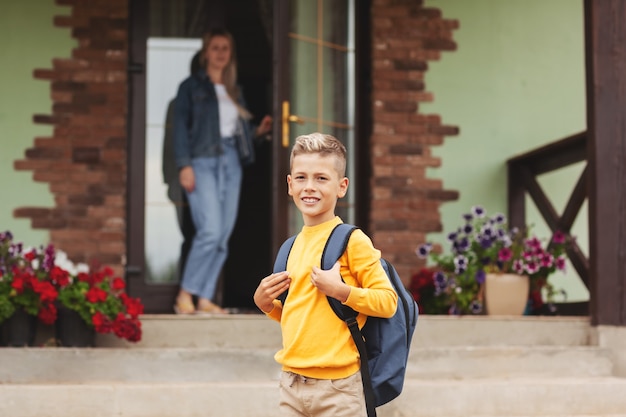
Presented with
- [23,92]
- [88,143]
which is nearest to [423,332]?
[88,143]

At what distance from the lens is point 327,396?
2.44 metres

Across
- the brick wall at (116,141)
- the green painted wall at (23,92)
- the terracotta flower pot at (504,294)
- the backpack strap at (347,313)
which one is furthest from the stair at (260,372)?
the backpack strap at (347,313)

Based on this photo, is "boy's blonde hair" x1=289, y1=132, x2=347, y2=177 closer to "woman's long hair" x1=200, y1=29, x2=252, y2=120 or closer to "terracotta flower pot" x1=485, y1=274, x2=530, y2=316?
"terracotta flower pot" x1=485, y1=274, x2=530, y2=316

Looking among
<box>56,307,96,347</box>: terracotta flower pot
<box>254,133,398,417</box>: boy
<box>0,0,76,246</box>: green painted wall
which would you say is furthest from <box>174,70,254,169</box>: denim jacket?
<box>254,133,398,417</box>: boy

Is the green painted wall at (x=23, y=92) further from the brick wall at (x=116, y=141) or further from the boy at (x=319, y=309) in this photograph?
the boy at (x=319, y=309)

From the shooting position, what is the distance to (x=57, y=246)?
19.6 feet

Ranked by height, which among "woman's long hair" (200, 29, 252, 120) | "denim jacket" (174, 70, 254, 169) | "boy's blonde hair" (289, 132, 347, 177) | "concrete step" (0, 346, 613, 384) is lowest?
"concrete step" (0, 346, 613, 384)

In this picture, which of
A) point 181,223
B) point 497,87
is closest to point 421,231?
point 497,87

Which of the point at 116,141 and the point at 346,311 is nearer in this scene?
the point at 346,311

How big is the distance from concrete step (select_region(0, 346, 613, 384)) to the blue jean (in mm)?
1428

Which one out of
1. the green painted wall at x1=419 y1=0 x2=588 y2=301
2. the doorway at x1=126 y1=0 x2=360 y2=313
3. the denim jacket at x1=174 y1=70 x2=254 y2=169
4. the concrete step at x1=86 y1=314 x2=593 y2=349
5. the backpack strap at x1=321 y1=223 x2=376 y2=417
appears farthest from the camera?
the green painted wall at x1=419 y1=0 x2=588 y2=301

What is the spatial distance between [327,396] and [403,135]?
408cm

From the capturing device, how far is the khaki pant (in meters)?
2.43

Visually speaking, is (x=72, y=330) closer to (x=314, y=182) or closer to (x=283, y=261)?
(x=283, y=261)
